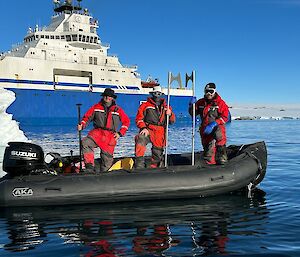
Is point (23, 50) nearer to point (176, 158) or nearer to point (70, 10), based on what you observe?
point (70, 10)

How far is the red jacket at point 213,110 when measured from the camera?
742 cm

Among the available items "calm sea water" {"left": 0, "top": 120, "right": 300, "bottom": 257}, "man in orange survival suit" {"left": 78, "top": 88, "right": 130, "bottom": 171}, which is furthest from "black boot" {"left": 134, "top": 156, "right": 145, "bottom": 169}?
"calm sea water" {"left": 0, "top": 120, "right": 300, "bottom": 257}

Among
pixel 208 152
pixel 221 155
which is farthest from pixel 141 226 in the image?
pixel 208 152

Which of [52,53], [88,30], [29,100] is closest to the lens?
[29,100]

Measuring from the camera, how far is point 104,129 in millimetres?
7145

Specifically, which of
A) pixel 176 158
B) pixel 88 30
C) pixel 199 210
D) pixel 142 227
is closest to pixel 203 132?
pixel 176 158

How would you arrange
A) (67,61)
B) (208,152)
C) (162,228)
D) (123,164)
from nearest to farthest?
(162,228) → (208,152) → (123,164) → (67,61)

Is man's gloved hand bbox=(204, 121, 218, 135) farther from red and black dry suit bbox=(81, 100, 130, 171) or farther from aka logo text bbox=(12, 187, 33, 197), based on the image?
aka logo text bbox=(12, 187, 33, 197)

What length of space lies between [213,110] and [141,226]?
3.27 metres

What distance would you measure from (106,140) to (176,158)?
2.17 meters

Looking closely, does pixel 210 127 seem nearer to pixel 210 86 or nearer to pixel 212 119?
pixel 212 119

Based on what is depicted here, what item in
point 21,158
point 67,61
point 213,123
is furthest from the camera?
point 67,61

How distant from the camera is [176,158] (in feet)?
28.4

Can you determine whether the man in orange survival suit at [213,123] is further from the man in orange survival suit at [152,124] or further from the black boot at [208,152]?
the man in orange survival suit at [152,124]
